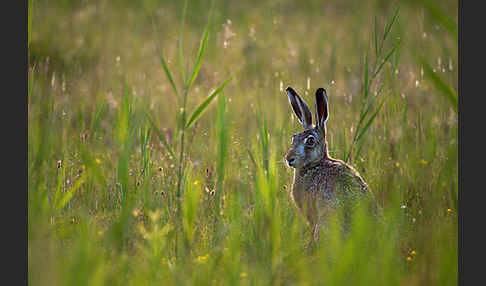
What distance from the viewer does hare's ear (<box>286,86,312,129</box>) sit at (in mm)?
4461

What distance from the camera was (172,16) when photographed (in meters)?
10.3

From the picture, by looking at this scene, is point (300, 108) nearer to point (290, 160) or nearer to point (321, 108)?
point (321, 108)

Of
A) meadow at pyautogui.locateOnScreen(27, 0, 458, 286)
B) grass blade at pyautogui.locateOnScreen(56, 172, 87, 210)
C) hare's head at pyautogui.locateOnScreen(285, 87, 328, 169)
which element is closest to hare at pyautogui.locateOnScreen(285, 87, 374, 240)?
hare's head at pyautogui.locateOnScreen(285, 87, 328, 169)

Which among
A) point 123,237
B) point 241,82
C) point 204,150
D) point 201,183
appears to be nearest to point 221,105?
point 201,183

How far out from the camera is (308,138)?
14.5 feet

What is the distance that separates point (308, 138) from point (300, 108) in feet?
0.87

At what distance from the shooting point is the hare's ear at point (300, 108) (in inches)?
176

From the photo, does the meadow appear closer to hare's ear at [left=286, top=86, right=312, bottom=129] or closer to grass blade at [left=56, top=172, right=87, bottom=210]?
grass blade at [left=56, top=172, right=87, bottom=210]

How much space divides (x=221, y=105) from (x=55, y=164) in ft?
4.95

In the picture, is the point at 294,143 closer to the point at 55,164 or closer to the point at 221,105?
the point at 221,105

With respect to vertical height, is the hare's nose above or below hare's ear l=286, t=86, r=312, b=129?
below

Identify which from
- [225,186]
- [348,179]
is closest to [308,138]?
[348,179]

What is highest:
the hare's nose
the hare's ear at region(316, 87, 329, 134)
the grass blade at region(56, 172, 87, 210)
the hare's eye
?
the hare's ear at region(316, 87, 329, 134)

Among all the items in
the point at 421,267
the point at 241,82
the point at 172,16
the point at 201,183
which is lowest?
the point at 421,267
